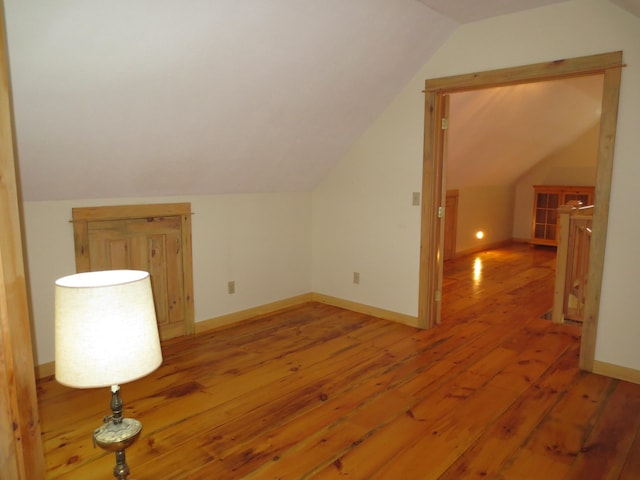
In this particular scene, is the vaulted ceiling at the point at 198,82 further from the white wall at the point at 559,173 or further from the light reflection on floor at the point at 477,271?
the white wall at the point at 559,173

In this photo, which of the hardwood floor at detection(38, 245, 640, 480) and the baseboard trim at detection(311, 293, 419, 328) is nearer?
the hardwood floor at detection(38, 245, 640, 480)

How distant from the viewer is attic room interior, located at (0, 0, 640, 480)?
2.12 m

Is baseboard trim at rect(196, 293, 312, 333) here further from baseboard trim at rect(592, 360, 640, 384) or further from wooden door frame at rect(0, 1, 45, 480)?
baseboard trim at rect(592, 360, 640, 384)

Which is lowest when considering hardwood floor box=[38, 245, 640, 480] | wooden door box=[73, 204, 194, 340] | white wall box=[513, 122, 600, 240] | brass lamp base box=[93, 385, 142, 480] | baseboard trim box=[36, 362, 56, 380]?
hardwood floor box=[38, 245, 640, 480]

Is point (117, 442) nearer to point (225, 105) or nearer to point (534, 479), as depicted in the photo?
point (534, 479)

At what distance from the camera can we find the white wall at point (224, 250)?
293cm

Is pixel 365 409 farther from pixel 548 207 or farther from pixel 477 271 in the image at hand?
pixel 548 207

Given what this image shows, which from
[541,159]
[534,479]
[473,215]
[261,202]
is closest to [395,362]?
[534,479]

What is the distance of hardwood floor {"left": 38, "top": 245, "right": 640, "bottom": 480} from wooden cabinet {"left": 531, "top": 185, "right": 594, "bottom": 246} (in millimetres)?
4406

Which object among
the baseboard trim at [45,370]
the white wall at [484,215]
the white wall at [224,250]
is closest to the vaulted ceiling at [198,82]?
the white wall at [224,250]

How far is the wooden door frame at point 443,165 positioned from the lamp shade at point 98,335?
2.81m

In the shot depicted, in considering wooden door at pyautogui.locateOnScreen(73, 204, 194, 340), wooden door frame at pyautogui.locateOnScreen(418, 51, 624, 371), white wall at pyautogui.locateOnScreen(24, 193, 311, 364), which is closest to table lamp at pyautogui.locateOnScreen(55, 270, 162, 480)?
white wall at pyautogui.locateOnScreen(24, 193, 311, 364)

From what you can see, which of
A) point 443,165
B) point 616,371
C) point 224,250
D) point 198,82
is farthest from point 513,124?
point 198,82

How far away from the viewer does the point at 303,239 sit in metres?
4.70
